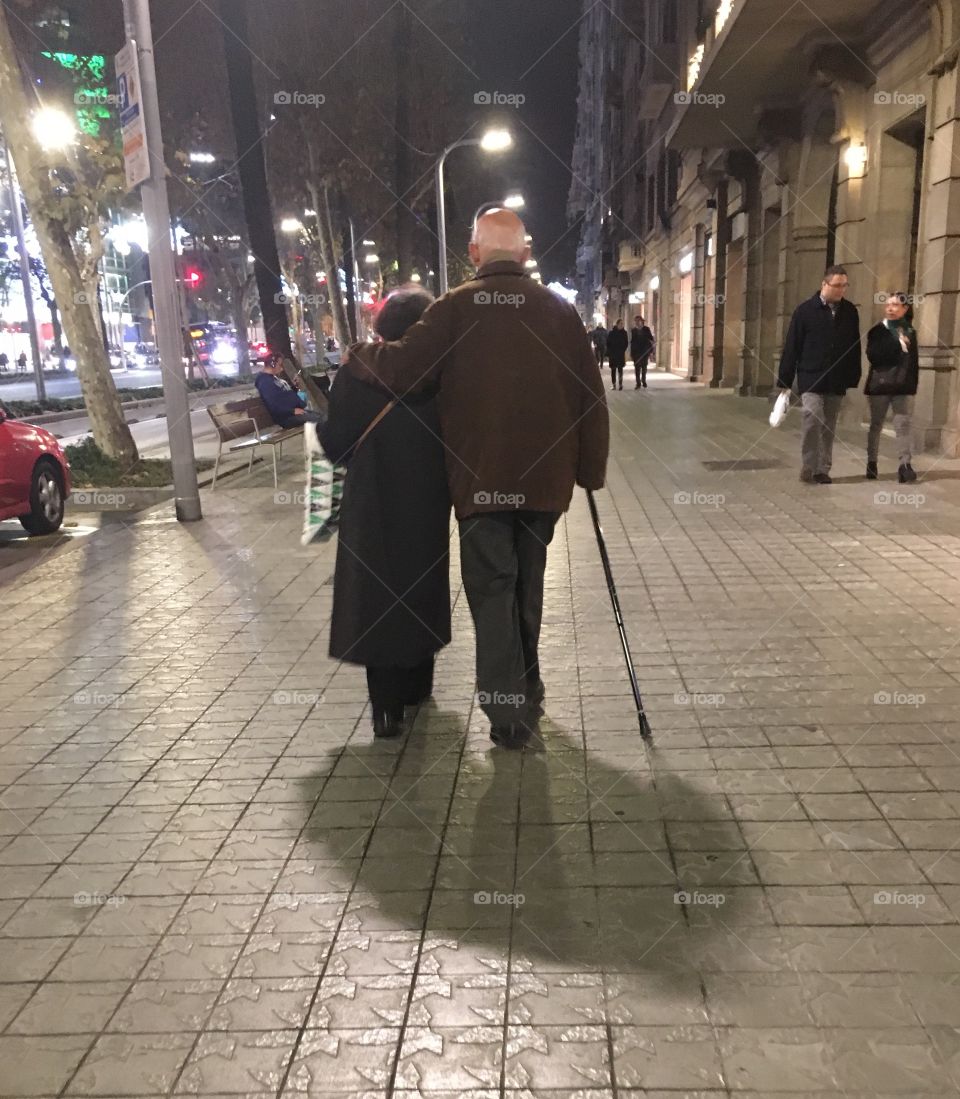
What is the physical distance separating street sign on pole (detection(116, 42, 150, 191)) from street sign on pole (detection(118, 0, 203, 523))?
10mm

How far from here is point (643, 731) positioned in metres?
4.24

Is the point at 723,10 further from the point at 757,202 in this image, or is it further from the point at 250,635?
the point at 250,635

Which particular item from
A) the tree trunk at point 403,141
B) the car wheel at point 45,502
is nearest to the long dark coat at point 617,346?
the tree trunk at point 403,141

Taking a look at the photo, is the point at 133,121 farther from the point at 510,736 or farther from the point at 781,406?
the point at 510,736

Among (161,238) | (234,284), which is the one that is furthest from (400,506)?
(234,284)

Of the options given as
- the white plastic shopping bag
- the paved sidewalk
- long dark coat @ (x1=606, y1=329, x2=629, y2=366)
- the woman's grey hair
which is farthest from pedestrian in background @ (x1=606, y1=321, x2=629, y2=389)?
the woman's grey hair

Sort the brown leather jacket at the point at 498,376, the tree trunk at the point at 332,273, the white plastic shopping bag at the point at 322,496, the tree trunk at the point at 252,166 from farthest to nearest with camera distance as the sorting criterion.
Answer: the tree trunk at the point at 332,273 < the tree trunk at the point at 252,166 < the white plastic shopping bag at the point at 322,496 < the brown leather jacket at the point at 498,376

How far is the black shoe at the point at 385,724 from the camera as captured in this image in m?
4.32

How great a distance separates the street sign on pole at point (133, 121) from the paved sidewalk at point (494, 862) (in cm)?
480

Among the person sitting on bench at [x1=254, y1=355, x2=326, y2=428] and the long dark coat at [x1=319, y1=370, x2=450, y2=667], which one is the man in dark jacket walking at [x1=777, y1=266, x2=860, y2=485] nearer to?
the person sitting on bench at [x1=254, y1=355, x2=326, y2=428]

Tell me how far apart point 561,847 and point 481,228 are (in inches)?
94.7

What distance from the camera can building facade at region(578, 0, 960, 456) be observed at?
10992 mm

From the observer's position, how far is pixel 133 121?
9047mm

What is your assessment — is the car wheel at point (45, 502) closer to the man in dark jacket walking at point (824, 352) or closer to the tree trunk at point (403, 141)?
the man in dark jacket walking at point (824, 352)
